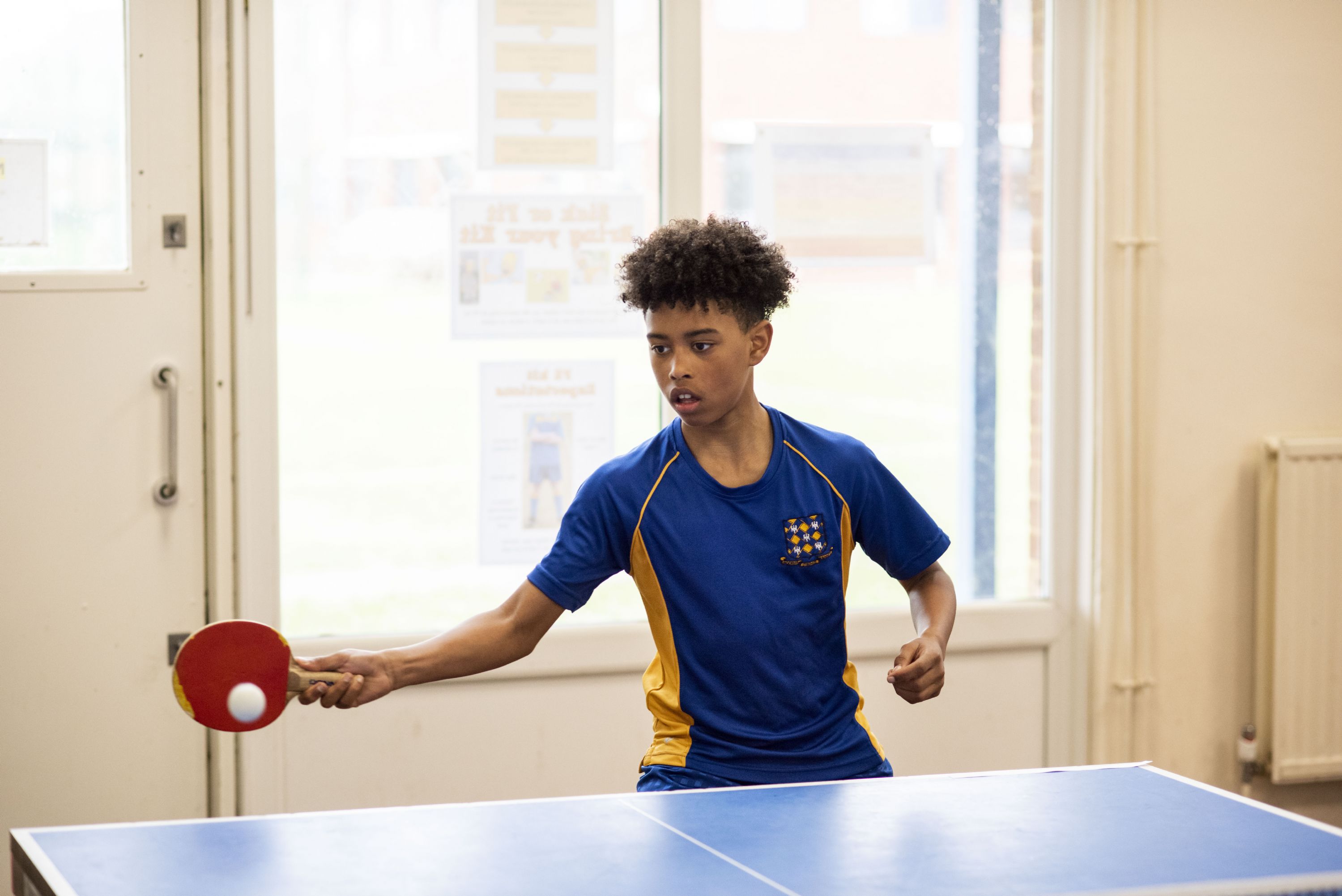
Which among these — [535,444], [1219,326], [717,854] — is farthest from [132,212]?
[1219,326]

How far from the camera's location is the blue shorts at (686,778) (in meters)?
2.03

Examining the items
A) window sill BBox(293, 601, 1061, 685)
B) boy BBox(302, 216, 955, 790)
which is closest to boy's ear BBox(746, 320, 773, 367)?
boy BBox(302, 216, 955, 790)

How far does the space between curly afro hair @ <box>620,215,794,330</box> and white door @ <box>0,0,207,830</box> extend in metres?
1.19

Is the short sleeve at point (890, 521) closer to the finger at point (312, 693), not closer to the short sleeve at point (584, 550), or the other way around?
the short sleeve at point (584, 550)

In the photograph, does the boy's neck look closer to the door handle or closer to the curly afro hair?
the curly afro hair

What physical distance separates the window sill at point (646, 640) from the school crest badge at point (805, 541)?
1034 mm

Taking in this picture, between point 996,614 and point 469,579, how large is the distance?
123 centimetres

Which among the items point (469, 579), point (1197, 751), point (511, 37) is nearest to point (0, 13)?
point (511, 37)

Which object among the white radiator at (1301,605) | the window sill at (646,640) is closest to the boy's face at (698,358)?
the window sill at (646,640)

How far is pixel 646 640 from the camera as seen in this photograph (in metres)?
3.17

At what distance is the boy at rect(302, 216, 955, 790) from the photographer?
6.80 ft

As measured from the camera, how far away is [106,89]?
2850mm

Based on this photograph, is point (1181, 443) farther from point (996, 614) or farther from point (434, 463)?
point (434, 463)

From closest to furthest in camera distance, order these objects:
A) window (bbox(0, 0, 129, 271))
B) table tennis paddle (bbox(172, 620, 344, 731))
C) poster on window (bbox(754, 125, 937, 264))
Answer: table tennis paddle (bbox(172, 620, 344, 731)) → window (bbox(0, 0, 129, 271)) → poster on window (bbox(754, 125, 937, 264))
